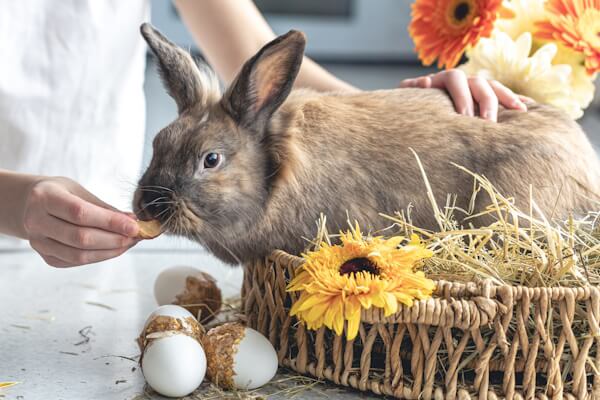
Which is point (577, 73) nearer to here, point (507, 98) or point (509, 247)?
point (507, 98)

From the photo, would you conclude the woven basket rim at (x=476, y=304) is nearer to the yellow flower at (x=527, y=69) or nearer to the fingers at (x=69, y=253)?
the fingers at (x=69, y=253)

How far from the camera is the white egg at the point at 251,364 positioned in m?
0.90

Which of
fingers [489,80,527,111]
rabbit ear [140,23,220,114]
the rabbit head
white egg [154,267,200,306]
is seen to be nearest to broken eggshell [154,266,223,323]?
white egg [154,267,200,306]

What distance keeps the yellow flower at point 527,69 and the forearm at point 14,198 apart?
691 mm

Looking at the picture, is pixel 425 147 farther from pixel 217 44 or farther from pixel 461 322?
pixel 217 44

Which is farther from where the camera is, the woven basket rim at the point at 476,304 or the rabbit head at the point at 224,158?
the rabbit head at the point at 224,158

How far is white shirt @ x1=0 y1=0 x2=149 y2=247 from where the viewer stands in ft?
5.04

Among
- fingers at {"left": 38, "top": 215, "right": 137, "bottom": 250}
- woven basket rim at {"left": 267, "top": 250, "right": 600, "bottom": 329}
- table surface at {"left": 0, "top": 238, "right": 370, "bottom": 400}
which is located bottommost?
table surface at {"left": 0, "top": 238, "right": 370, "bottom": 400}

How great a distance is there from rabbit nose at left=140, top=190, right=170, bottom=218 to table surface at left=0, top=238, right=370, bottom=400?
7.3 inches

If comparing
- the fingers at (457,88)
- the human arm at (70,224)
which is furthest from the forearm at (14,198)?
the fingers at (457,88)

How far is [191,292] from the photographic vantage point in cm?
112

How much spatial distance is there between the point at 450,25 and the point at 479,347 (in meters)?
0.64

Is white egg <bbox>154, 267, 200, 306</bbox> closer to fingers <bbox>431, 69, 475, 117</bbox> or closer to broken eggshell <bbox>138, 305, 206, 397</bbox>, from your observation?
broken eggshell <bbox>138, 305, 206, 397</bbox>

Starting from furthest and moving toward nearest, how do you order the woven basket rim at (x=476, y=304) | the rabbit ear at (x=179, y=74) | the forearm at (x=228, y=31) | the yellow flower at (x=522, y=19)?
1. the forearm at (x=228, y=31)
2. the yellow flower at (x=522, y=19)
3. the rabbit ear at (x=179, y=74)
4. the woven basket rim at (x=476, y=304)
